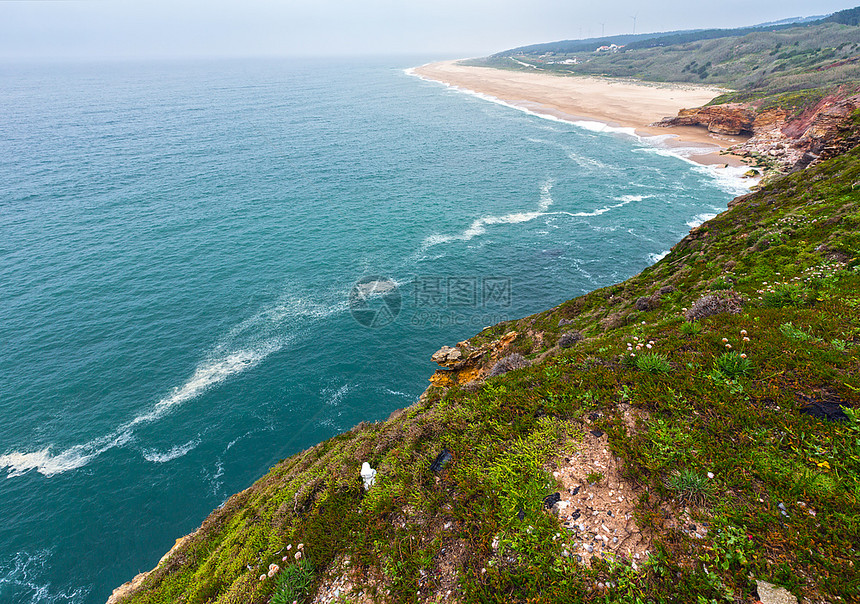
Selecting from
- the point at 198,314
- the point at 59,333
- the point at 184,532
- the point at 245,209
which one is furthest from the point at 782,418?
the point at 245,209

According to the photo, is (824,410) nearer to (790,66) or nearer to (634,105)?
(634,105)

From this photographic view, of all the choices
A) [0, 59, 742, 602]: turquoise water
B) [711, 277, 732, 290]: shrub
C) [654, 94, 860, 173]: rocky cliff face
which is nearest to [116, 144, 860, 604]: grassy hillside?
[711, 277, 732, 290]: shrub

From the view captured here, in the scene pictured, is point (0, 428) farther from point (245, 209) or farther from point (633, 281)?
point (633, 281)

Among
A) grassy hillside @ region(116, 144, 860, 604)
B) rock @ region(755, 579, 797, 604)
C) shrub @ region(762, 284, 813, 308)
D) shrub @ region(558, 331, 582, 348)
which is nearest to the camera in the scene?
rock @ region(755, 579, 797, 604)

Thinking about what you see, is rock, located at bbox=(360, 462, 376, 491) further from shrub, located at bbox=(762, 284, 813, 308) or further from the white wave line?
the white wave line

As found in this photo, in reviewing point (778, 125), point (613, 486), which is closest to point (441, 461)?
point (613, 486)
